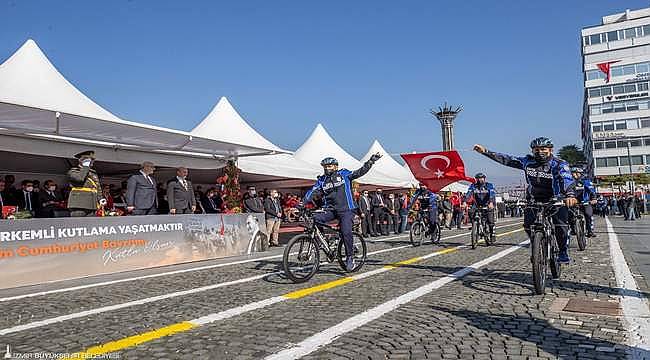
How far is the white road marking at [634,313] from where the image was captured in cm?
407

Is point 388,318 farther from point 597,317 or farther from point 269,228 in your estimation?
point 269,228

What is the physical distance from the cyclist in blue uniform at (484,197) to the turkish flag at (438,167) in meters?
12.0

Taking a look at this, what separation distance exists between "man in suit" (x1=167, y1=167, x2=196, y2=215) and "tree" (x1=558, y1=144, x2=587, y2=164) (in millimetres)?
120134

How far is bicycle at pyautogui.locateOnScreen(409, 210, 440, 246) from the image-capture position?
14.5m

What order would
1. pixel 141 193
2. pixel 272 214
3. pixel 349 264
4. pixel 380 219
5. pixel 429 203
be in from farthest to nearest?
pixel 380 219 → pixel 272 214 → pixel 429 203 → pixel 141 193 → pixel 349 264

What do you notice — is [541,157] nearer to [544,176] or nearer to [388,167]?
[544,176]

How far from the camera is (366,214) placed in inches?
789

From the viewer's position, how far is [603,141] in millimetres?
87750

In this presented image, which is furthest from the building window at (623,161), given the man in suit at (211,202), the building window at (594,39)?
the man in suit at (211,202)

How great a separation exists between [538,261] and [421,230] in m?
8.30

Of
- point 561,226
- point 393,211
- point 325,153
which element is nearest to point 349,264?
point 561,226

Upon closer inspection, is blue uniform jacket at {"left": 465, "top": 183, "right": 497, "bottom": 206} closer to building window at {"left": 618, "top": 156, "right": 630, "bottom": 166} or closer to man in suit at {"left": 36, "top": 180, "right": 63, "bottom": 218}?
man in suit at {"left": 36, "top": 180, "right": 63, "bottom": 218}

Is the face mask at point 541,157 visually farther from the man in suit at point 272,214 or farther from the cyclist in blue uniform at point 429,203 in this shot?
the man in suit at point 272,214
